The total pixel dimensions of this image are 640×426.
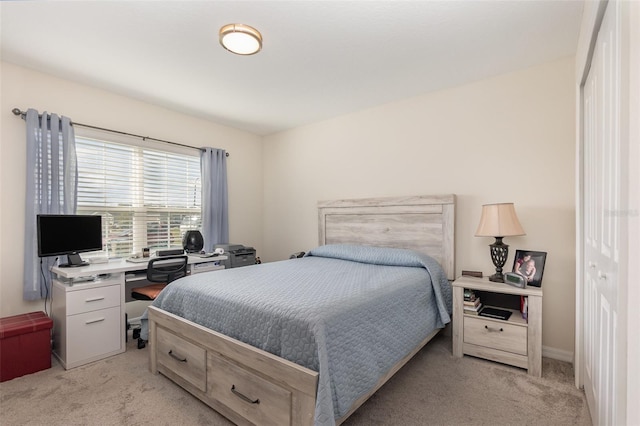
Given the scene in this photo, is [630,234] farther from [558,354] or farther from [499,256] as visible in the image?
[558,354]

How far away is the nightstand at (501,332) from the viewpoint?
2.21m

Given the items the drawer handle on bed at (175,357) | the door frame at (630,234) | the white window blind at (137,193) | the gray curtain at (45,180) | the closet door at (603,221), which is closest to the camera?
the door frame at (630,234)

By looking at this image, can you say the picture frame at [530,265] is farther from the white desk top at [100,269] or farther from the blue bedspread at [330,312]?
the white desk top at [100,269]

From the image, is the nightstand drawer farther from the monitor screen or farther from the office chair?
the monitor screen

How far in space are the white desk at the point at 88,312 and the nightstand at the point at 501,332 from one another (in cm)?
288

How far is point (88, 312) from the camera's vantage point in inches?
98.1

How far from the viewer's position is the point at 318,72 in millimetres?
2756

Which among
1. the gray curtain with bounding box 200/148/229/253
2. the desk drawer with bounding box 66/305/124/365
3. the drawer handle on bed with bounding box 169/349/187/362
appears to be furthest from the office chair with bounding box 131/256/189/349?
the gray curtain with bounding box 200/148/229/253

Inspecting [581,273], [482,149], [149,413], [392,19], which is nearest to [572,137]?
[482,149]

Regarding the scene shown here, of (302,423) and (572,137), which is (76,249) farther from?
(572,137)

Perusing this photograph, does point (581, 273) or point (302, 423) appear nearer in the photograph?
point (302, 423)

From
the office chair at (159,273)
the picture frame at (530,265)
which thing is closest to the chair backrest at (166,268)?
the office chair at (159,273)

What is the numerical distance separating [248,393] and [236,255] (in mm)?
2310

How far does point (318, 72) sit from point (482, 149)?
5.58 feet
